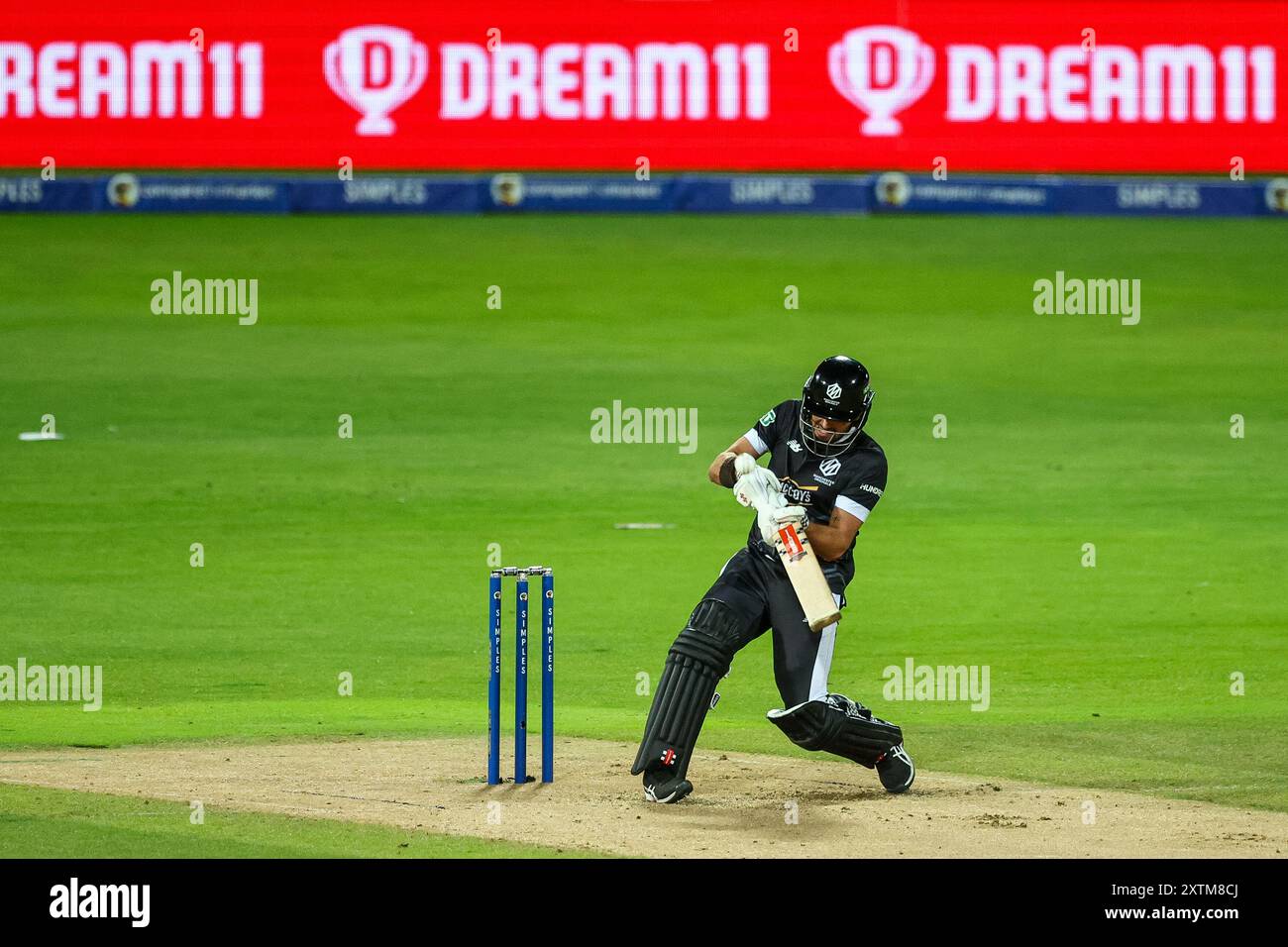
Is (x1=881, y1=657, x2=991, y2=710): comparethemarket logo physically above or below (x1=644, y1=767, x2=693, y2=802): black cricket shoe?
above

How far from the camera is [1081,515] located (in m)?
21.8

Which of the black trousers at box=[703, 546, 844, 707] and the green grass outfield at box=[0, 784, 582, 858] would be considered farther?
the black trousers at box=[703, 546, 844, 707]

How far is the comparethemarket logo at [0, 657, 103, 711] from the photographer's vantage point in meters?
13.9

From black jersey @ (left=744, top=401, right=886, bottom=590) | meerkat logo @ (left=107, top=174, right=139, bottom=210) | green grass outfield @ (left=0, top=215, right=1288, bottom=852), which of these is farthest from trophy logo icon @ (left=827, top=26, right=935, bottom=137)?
black jersey @ (left=744, top=401, right=886, bottom=590)

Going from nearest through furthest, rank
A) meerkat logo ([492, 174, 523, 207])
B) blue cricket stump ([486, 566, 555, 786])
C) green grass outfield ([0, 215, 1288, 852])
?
blue cricket stump ([486, 566, 555, 786]) < green grass outfield ([0, 215, 1288, 852]) < meerkat logo ([492, 174, 523, 207])

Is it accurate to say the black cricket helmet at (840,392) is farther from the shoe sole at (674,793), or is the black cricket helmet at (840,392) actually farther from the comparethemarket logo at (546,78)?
the comparethemarket logo at (546,78)

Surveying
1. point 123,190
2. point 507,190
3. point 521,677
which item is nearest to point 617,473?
point 507,190

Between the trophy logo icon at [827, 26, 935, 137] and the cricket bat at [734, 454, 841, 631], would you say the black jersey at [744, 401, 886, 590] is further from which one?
the trophy logo icon at [827, 26, 935, 137]

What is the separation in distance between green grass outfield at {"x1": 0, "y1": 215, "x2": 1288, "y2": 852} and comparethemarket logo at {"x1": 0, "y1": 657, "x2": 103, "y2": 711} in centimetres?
20

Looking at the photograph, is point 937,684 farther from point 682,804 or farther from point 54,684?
point 54,684

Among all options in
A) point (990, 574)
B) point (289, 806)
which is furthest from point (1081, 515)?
point (289, 806)

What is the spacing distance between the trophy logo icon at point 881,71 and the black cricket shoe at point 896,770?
70.0ft

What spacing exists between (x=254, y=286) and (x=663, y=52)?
273 inches

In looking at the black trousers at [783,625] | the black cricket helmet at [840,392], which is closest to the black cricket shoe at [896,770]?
the black trousers at [783,625]
